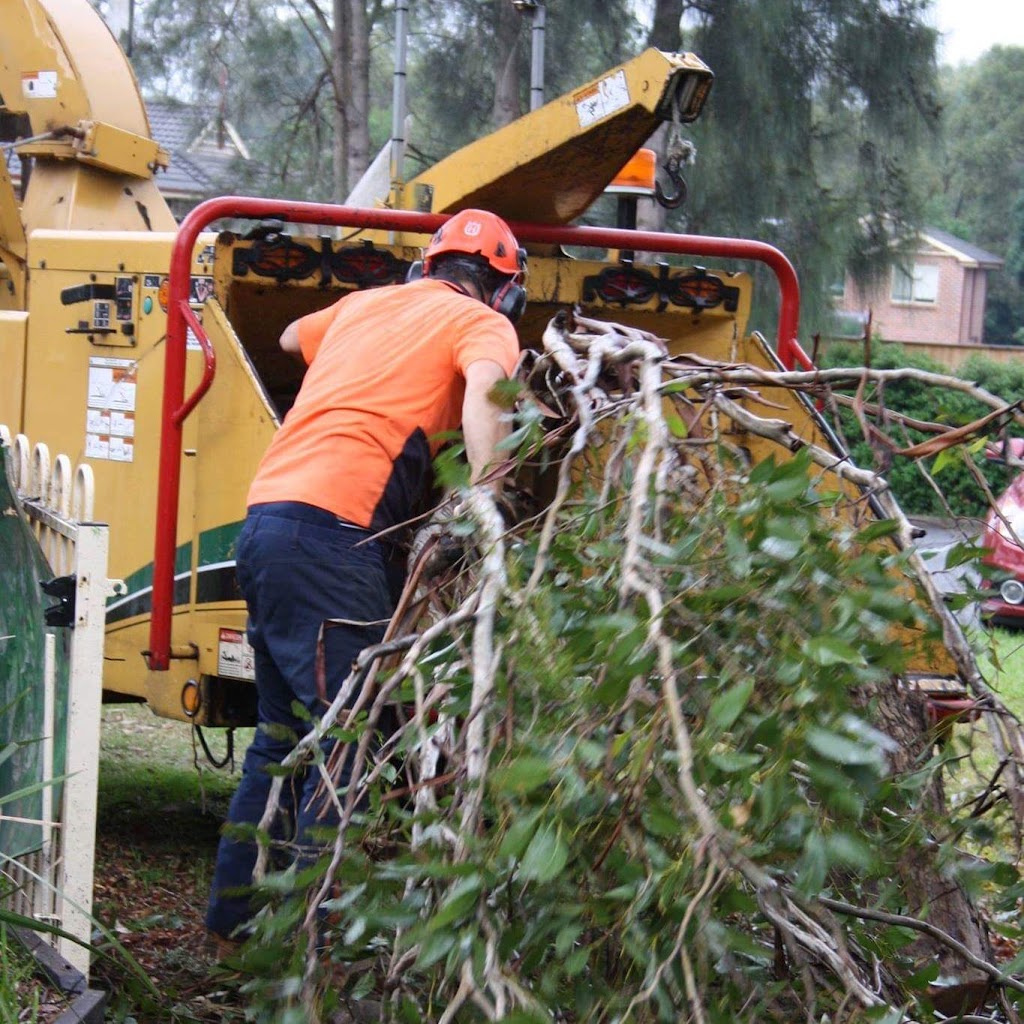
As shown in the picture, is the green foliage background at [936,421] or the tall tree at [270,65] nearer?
the green foliage background at [936,421]

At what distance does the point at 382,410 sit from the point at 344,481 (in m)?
0.21

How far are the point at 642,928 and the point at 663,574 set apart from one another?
20.5 inches

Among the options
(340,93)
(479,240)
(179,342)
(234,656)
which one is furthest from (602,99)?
(340,93)

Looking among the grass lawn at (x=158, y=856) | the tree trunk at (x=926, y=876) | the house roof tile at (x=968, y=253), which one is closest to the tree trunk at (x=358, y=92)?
the grass lawn at (x=158, y=856)

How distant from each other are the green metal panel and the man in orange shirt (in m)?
0.54

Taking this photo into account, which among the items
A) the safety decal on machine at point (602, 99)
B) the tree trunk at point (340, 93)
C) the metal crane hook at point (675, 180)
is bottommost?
the metal crane hook at point (675, 180)

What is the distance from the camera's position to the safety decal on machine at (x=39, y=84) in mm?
6465

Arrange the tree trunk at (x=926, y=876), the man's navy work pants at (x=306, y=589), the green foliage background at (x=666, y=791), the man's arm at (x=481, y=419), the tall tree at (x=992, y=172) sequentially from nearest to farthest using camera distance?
1. the green foliage background at (x=666, y=791)
2. the tree trunk at (x=926, y=876)
3. the man's arm at (x=481, y=419)
4. the man's navy work pants at (x=306, y=589)
5. the tall tree at (x=992, y=172)

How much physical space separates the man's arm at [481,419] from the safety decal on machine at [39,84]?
11.4ft

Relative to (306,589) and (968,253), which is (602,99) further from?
(968,253)

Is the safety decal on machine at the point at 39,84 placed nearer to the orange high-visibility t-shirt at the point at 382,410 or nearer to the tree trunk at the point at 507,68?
the orange high-visibility t-shirt at the point at 382,410

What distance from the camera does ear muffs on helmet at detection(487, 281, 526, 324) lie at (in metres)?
4.36

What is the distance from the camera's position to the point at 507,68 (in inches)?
449

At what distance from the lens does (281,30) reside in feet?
45.0
